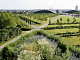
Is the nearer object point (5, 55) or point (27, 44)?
point (5, 55)

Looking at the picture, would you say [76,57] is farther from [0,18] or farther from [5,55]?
[0,18]

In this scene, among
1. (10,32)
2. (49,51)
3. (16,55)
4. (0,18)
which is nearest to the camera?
(49,51)

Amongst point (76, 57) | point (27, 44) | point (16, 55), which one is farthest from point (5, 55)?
point (76, 57)

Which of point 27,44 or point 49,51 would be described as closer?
point 49,51

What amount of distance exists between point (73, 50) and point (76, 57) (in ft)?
9.21

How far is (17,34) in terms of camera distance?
53.1 m

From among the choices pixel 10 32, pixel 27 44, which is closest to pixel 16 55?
pixel 27 44

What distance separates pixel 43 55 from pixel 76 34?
3379 cm

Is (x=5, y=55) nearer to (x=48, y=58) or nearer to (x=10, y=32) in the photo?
(x=48, y=58)

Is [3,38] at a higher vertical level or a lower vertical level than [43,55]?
lower

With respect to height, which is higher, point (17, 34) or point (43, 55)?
point (43, 55)

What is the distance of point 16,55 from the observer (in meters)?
32.3

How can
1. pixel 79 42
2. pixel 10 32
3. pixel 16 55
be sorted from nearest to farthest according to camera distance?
pixel 16 55
pixel 79 42
pixel 10 32

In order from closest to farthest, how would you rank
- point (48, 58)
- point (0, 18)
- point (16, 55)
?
point (48, 58) → point (16, 55) → point (0, 18)
